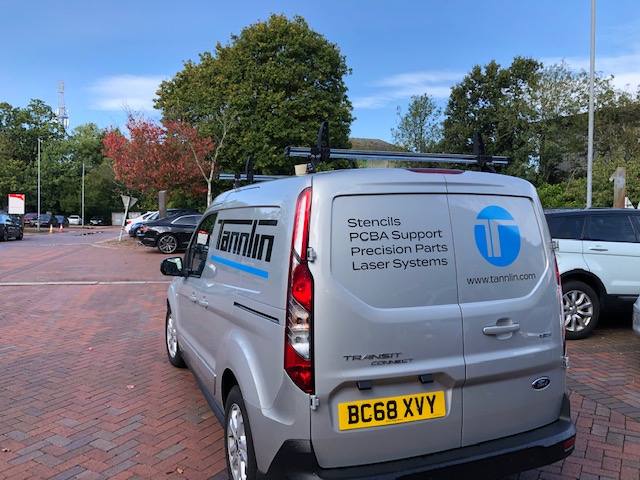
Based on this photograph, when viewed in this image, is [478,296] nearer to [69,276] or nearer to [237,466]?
[237,466]

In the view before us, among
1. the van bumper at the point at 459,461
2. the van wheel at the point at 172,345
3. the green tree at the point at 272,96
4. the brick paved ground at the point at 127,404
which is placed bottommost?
the brick paved ground at the point at 127,404

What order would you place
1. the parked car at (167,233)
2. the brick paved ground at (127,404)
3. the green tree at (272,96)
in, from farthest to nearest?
the green tree at (272,96) → the parked car at (167,233) → the brick paved ground at (127,404)

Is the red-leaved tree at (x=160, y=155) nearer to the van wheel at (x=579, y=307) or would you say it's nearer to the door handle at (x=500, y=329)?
the van wheel at (x=579, y=307)

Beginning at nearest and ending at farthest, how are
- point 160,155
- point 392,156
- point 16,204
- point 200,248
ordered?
point 392,156
point 200,248
point 160,155
point 16,204

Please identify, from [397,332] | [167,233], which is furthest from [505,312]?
[167,233]

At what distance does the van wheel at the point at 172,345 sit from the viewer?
16.8ft

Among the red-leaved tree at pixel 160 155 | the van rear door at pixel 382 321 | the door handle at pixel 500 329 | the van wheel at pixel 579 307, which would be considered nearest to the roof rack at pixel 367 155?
the van rear door at pixel 382 321

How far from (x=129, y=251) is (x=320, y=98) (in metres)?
12.4

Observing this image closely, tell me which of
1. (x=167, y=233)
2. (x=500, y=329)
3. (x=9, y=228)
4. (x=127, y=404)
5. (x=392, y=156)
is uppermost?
(x=392, y=156)

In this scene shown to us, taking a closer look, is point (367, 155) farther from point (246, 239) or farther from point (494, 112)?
point (494, 112)

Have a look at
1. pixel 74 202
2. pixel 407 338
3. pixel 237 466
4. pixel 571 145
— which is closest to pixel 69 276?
pixel 237 466

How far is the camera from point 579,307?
Answer: 643 cm

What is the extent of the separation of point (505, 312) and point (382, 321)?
710mm

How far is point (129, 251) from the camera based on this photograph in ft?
67.8
